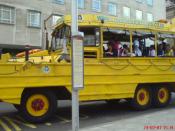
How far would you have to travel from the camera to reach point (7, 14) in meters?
35.2

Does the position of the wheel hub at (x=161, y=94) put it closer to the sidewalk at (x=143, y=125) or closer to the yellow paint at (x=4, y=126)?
the sidewalk at (x=143, y=125)

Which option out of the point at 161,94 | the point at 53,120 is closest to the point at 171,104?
the point at 161,94

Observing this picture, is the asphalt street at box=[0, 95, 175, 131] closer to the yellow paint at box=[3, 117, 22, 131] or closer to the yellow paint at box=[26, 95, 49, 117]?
the yellow paint at box=[3, 117, 22, 131]

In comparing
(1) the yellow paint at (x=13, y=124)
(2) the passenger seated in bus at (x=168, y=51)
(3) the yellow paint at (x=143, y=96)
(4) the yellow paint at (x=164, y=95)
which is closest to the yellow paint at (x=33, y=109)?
(1) the yellow paint at (x=13, y=124)

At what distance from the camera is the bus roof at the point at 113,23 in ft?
44.0

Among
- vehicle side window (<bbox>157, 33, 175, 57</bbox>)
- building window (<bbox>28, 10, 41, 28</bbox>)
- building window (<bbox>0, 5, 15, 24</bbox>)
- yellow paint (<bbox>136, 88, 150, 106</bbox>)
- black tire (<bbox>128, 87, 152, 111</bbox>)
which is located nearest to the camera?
black tire (<bbox>128, 87, 152, 111</bbox>)

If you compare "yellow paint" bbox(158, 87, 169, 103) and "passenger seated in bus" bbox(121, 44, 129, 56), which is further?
"yellow paint" bbox(158, 87, 169, 103)

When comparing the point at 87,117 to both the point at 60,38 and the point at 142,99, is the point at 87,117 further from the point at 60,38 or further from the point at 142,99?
the point at 60,38

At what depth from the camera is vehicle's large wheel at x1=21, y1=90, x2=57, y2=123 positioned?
11766mm

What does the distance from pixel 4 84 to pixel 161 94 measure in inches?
257

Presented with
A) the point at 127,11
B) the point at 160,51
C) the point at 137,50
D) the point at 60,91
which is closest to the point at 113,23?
the point at 137,50

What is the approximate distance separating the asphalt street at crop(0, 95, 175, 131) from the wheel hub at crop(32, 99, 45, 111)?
18.7 inches

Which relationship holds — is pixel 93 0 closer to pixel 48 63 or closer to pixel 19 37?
pixel 19 37

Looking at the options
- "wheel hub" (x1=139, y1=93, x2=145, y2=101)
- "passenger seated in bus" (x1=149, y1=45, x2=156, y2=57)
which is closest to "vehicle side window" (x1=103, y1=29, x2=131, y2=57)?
"passenger seated in bus" (x1=149, y1=45, x2=156, y2=57)
